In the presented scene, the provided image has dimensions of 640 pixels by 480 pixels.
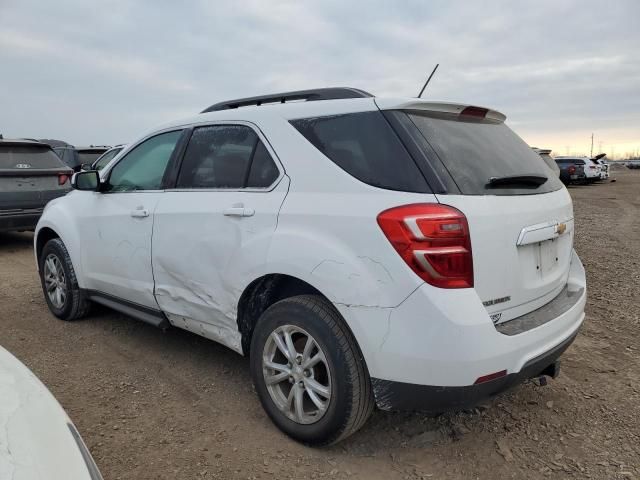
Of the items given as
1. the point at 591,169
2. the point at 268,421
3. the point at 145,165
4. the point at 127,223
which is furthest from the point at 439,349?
the point at 591,169

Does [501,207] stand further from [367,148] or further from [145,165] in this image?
[145,165]

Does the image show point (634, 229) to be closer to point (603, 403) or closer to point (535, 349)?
point (603, 403)

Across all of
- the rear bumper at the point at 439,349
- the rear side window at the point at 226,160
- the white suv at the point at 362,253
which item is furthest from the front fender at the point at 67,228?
the rear bumper at the point at 439,349

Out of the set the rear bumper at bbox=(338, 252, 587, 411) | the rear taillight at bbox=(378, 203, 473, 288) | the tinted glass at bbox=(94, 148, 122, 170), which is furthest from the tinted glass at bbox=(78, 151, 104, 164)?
the rear taillight at bbox=(378, 203, 473, 288)

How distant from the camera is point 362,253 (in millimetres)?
2230

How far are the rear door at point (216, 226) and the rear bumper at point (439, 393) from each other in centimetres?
91

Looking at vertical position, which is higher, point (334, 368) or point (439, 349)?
point (439, 349)

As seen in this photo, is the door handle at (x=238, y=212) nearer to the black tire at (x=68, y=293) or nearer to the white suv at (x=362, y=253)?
the white suv at (x=362, y=253)

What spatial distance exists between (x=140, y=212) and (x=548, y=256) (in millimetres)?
2556

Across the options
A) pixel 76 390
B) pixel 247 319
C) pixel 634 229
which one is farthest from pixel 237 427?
pixel 634 229

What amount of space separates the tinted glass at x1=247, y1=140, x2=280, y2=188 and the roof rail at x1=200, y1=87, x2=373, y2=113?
0.42m

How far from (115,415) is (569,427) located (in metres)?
2.56

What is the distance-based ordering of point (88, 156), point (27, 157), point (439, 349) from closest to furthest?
point (439, 349)
point (27, 157)
point (88, 156)

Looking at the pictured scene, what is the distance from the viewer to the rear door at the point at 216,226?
8.94ft
